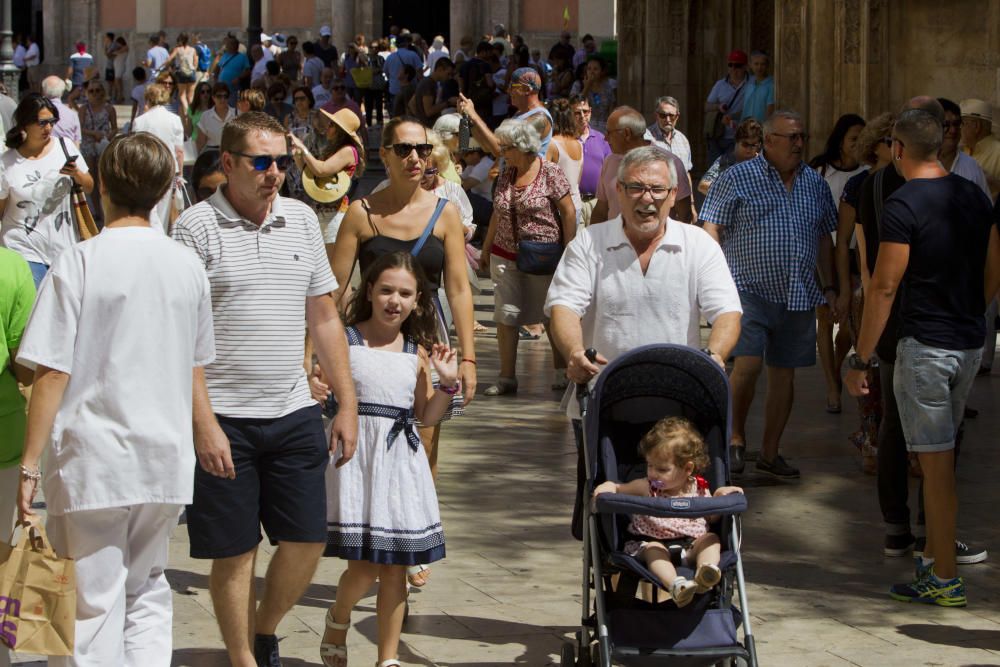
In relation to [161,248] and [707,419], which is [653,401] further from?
[161,248]

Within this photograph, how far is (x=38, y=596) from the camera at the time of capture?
15.7 ft

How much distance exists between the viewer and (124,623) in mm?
5070

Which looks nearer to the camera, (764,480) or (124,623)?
(124,623)

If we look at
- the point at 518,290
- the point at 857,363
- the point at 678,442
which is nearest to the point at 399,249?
the point at 678,442

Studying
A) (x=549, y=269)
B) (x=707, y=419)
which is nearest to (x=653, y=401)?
(x=707, y=419)

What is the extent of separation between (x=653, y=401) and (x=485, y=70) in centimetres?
1934

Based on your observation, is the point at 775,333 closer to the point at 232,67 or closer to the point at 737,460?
the point at 737,460

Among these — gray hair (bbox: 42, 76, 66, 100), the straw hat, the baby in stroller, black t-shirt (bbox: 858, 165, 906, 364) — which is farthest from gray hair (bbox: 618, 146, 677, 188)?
gray hair (bbox: 42, 76, 66, 100)

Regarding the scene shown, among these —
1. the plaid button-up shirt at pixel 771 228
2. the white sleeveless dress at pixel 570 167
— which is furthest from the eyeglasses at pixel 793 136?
the white sleeveless dress at pixel 570 167

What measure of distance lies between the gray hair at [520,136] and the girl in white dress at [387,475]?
4.90 m

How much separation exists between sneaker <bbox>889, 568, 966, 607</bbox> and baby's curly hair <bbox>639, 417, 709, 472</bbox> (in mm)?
1707

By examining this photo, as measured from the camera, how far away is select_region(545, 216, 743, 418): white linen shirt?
6.35 meters

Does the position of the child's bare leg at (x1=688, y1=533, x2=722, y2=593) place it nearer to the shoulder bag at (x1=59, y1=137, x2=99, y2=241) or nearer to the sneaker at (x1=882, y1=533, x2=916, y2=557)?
the sneaker at (x1=882, y1=533, x2=916, y2=557)

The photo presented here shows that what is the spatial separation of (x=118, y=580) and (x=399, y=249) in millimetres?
2429
